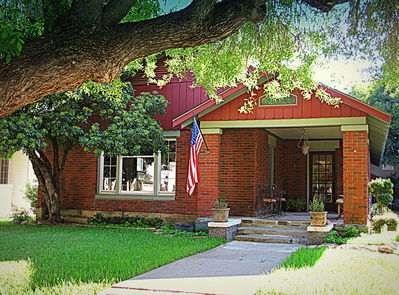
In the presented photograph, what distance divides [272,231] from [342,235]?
6.22 feet

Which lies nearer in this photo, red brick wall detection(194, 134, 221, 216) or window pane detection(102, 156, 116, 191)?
red brick wall detection(194, 134, 221, 216)

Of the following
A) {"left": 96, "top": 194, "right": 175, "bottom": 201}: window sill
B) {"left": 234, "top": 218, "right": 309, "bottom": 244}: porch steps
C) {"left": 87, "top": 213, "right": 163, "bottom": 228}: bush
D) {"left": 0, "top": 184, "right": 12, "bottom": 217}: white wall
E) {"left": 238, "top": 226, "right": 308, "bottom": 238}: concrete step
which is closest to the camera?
{"left": 234, "top": 218, "right": 309, "bottom": 244}: porch steps

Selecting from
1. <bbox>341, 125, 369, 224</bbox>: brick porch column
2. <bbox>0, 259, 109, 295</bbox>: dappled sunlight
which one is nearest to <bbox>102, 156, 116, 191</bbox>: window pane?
<bbox>341, 125, 369, 224</bbox>: brick porch column

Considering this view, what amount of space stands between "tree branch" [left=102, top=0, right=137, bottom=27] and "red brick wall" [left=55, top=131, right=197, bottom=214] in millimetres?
9896

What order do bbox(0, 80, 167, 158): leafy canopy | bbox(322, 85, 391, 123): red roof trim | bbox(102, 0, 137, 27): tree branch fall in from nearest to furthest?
bbox(102, 0, 137, 27): tree branch, bbox(322, 85, 391, 123): red roof trim, bbox(0, 80, 167, 158): leafy canopy

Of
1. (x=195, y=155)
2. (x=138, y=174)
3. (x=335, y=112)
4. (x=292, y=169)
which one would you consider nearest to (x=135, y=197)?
(x=138, y=174)

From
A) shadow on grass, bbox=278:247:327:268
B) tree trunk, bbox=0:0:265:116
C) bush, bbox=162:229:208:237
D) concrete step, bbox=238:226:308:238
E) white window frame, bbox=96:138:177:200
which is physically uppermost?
tree trunk, bbox=0:0:265:116

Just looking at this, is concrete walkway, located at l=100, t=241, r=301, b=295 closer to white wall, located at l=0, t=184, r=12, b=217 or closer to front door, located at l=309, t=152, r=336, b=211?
front door, located at l=309, t=152, r=336, b=211

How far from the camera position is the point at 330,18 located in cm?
858

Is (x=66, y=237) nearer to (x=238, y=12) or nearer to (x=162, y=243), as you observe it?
(x=162, y=243)

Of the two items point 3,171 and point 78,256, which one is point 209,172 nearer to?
point 78,256

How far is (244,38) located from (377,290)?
4.94m

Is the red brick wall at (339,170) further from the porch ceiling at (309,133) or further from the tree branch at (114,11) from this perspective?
the tree branch at (114,11)

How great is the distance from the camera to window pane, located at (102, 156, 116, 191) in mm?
16844
